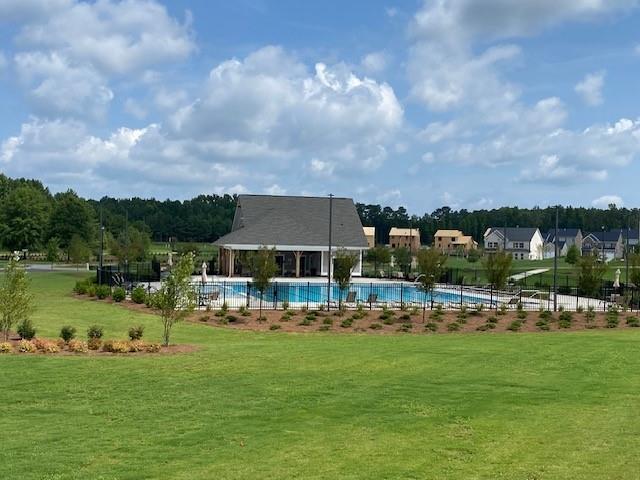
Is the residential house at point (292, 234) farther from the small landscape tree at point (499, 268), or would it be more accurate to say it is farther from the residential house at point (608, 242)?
the residential house at point (608, 242)

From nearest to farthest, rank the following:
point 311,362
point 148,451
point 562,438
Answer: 1. point 148,451
2. point 562,438
3. point 311,362

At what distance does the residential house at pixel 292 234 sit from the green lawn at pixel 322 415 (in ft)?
113

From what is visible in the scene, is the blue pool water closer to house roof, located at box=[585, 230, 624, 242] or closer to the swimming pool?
the swimming pool

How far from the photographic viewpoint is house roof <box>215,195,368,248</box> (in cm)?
5225

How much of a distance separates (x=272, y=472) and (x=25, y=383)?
20.5ft

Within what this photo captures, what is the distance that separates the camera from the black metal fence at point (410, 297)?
1260 inches

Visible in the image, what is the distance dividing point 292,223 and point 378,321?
29.5 m

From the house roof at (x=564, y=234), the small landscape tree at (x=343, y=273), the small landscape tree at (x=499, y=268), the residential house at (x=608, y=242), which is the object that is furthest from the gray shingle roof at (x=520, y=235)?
the small landscape tree at (x=343, y=273)

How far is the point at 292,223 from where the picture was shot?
54.9 m

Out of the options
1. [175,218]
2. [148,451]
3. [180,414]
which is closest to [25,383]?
[180,414]

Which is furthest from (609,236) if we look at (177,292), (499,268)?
(177,292)

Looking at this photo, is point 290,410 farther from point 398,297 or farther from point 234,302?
point 398,297

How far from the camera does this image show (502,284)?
1324 inches

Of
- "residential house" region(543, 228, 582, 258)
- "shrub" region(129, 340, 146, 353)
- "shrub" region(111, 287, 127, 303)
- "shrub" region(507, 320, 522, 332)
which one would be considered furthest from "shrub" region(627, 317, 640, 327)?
"residential house" region(543, 228, 582, 258)
